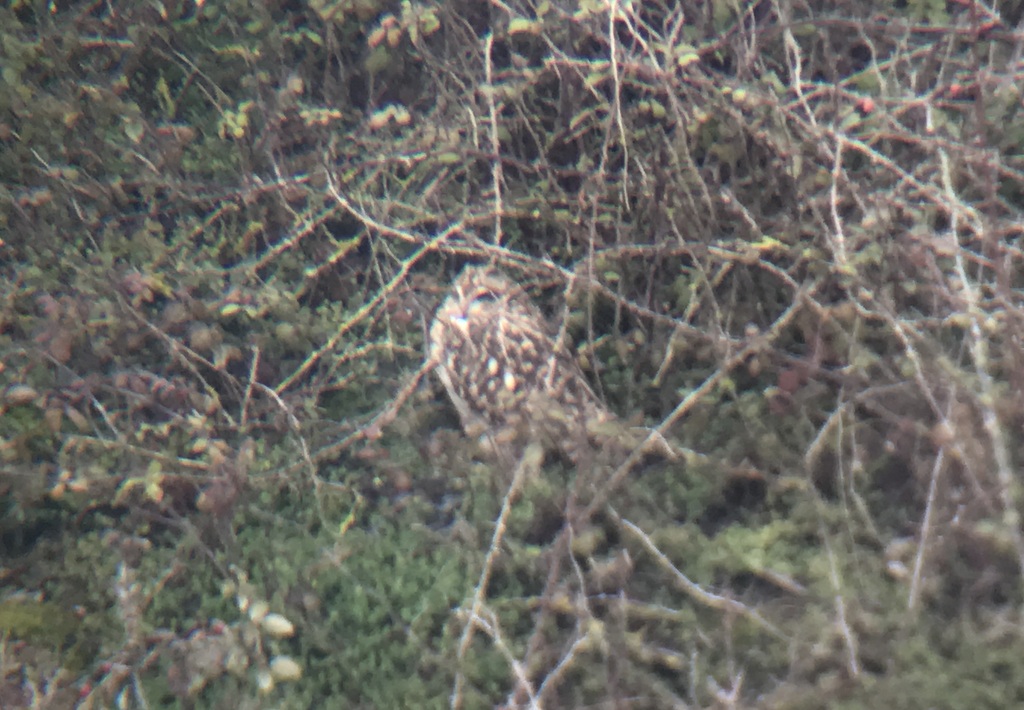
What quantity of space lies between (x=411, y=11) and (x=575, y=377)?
73.0 inches

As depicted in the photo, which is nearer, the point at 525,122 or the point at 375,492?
the point at 375,492

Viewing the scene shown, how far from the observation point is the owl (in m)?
3.17

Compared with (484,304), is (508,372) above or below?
below

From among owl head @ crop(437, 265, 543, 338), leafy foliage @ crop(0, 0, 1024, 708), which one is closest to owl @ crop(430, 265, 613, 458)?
owl head @ crop(437, 265, 543, 338)

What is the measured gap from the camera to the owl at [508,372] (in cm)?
317

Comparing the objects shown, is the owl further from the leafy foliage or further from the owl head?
the leafy foliage

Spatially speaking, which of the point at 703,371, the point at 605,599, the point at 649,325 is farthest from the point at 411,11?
the point at 605,599

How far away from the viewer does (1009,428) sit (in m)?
2.59

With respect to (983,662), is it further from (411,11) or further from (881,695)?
(411,11)

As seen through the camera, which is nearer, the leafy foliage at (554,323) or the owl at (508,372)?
the leafy foliage at (554,323)

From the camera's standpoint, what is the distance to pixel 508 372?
328cm

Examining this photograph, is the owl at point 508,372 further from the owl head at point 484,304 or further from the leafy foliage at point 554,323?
the leafy foliage at point 554,323

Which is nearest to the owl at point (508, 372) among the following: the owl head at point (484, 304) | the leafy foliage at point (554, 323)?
the owl head at point (484, 304)

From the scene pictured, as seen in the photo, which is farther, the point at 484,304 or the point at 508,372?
the point at 484,304
